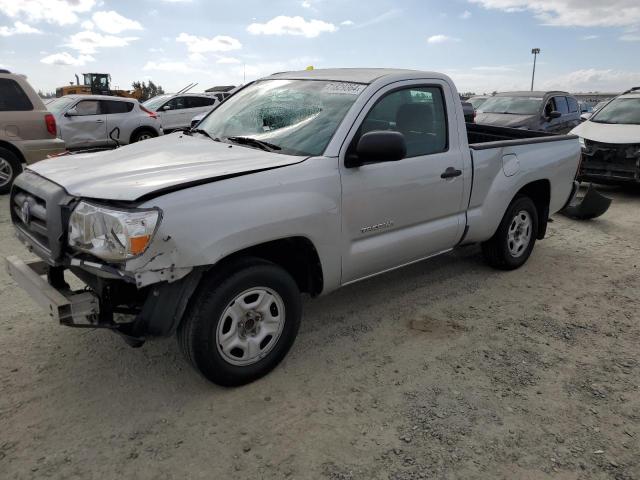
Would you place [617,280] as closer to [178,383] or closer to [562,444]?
[562,444]

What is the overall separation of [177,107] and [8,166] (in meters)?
8.42

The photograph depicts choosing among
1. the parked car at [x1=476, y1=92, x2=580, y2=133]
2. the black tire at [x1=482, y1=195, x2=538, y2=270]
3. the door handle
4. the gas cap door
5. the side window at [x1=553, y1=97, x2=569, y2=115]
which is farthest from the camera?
the side window at [x1=553, y1=97, x2=569, y2=115]

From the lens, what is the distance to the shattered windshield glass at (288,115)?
3.41 meters

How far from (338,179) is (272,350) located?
115 centimetres

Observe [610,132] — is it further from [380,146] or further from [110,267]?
[110,267]

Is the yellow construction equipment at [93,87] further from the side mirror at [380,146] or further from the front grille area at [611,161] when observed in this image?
the side mirror at [380,146]

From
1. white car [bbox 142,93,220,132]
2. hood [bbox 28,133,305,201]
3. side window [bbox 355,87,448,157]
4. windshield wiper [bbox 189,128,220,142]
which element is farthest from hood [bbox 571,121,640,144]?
white car [bbox 142,93,220,132]

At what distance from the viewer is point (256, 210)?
285cm

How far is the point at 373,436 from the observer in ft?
8.84

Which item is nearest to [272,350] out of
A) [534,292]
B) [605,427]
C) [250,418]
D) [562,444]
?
[250,418]

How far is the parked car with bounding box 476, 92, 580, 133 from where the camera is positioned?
11969 millimetres

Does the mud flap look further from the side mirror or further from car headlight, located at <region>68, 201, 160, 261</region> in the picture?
car headlight, located at <region>68, 201, 160, 261</region>

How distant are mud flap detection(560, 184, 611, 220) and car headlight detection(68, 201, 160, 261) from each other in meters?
5.84

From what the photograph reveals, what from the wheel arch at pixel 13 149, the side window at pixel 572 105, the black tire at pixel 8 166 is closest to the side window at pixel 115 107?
the wheel arch at pixel 13 149
